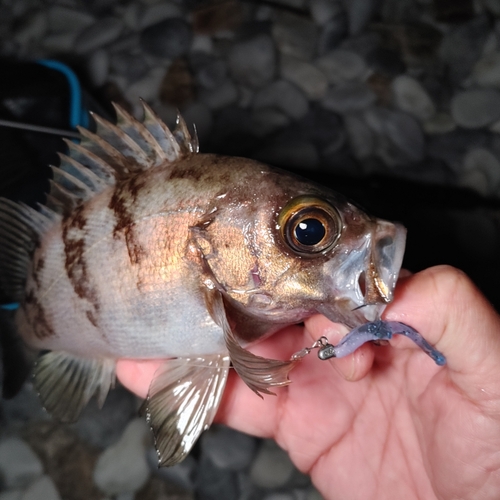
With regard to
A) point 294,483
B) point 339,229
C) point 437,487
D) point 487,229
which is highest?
point 339,229

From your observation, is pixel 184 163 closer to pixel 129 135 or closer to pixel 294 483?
pixel 129 135

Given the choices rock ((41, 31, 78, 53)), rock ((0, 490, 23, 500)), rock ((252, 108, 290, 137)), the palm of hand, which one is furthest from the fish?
rock ((41, 31, 78, 53))

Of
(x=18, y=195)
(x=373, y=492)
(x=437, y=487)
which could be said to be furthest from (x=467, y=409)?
(x=18, y=195)

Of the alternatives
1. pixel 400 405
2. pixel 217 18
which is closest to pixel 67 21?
pixel 217 18

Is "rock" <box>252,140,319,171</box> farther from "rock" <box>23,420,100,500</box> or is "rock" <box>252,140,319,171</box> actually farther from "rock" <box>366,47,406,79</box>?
"rock" <box>23,420,100,500</box>

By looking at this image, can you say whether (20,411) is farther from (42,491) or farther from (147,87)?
(147,87)

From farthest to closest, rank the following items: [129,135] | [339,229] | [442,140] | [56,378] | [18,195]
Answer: [442,140] → [18,195] → [56,378] → [129,135] → [339,229]
